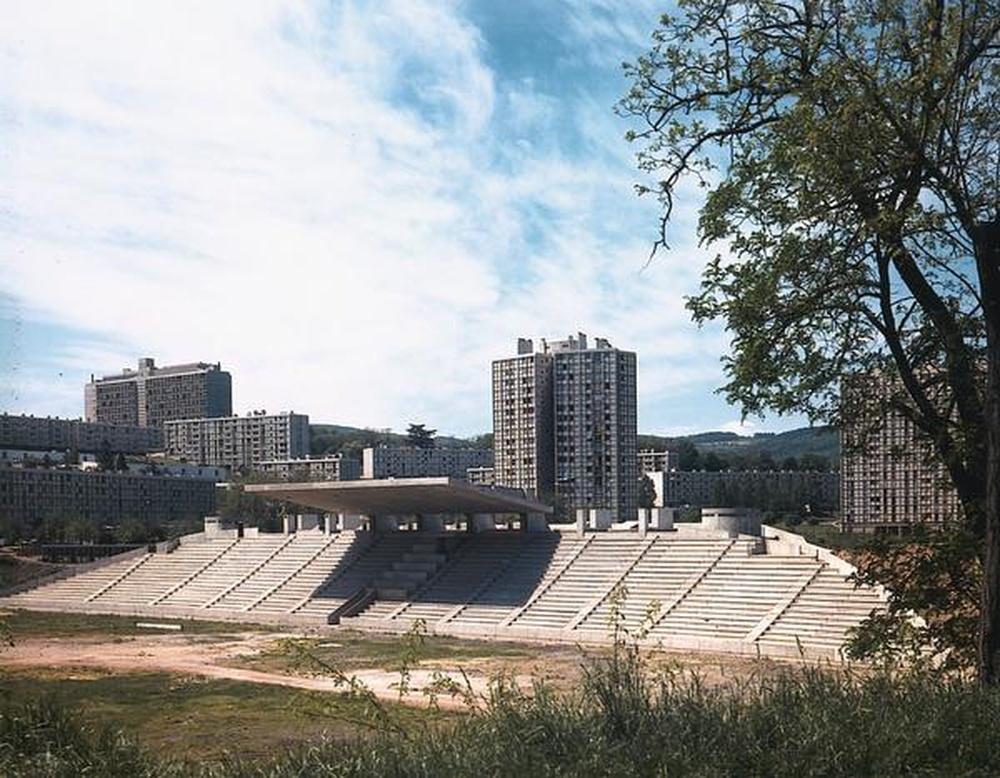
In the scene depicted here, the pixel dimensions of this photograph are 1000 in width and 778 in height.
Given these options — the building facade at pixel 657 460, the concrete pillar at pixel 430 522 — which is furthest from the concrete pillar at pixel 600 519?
the building facade at pixel 657 460

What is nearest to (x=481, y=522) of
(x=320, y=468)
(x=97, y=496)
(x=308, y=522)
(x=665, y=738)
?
(x=308, y=522)

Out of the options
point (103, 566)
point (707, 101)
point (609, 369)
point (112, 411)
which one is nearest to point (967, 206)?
point (707, 101)

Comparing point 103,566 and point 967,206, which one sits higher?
point 967,206

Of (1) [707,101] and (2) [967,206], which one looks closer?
(2) [967,206]

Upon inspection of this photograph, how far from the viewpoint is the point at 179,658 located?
32250 mm

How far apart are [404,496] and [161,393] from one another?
4724 inches

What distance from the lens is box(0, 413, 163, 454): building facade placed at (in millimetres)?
76625

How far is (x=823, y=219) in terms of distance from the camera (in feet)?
30.9

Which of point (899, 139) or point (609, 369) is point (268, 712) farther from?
point (609, 369)

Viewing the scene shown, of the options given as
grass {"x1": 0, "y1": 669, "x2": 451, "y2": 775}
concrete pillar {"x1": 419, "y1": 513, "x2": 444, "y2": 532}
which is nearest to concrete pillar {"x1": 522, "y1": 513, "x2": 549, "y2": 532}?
concrete pillar {"x1": 419, "y1": 513, "x2": 444, "y2": 532}

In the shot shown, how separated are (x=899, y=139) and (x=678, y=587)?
91.1ft

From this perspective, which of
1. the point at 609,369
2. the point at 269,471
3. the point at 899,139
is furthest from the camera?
the point at 269,471

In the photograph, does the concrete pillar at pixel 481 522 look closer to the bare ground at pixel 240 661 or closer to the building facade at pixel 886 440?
the bare ground at pixel 240 661

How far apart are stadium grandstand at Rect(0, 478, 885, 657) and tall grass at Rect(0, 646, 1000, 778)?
21.7m
